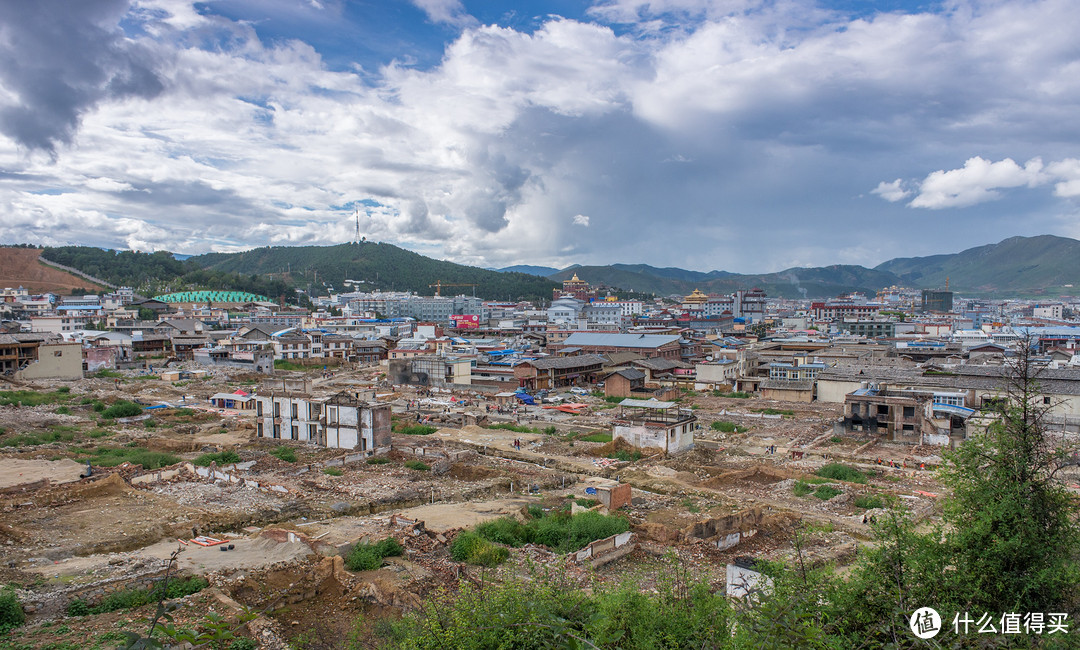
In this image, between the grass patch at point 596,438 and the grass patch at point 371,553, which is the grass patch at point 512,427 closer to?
the grass patch at point 596,438

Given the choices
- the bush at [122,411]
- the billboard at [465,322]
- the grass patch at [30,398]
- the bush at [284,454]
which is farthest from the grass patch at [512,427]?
the billboard at [465,322]

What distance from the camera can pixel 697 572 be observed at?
13266 millimetres

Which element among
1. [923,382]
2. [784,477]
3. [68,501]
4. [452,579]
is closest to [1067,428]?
[923,382]

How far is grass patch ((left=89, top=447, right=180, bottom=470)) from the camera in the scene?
2242 centimetres

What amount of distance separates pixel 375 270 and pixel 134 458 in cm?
13433

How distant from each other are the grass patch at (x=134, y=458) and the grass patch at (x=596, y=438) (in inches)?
657

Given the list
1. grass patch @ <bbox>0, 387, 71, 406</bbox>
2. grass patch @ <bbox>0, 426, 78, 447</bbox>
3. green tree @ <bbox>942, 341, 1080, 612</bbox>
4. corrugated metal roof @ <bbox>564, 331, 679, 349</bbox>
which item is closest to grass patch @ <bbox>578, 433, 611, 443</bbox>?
green tree @ <bbox>942, 341, 1080, 612</bbox>

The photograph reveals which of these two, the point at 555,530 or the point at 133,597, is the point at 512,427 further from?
the point at 133,597

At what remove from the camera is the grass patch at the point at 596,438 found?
28.5 metres

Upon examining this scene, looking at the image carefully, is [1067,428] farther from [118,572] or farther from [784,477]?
[118,572]

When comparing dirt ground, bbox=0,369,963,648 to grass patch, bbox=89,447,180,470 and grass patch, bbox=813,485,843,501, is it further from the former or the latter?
grass patch, bbox=89,447,180,470

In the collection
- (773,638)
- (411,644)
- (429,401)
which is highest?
(773,638)

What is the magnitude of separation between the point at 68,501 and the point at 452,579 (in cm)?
1270

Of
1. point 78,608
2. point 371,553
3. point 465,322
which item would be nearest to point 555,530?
point 371,553
